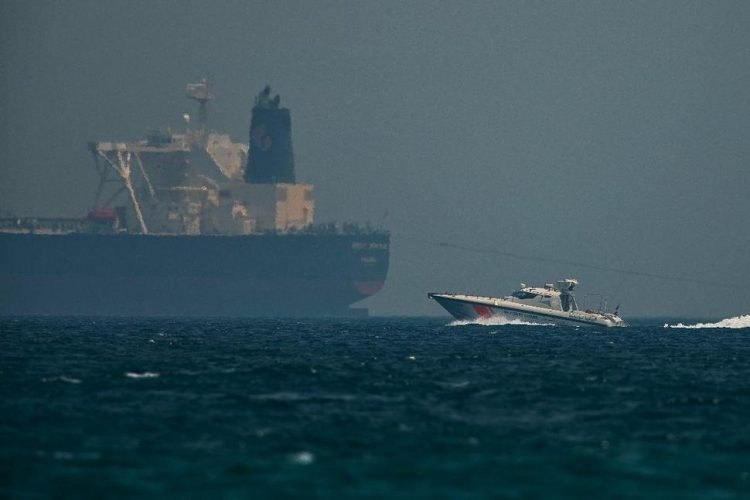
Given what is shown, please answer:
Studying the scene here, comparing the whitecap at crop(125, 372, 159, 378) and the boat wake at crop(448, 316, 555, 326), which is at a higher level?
the boat wake at crop(448, 316, 555, 326)

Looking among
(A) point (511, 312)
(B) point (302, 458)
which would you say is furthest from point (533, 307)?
(B) point (302, 458)

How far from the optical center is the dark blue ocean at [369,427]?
34.8 m

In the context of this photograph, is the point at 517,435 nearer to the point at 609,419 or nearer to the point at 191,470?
the point at 609,419

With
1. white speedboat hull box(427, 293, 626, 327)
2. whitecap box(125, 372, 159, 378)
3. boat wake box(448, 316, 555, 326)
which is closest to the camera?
whitecap box(125, 372, 159, 378)

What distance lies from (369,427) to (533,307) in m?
80.7

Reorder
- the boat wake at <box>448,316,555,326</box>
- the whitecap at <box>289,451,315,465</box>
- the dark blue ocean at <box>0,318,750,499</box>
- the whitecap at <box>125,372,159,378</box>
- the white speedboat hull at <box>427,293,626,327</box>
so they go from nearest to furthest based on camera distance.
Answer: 1. the dark blue ocean at <box>0,318,750,499</box>
2. the whitecap at <box>289,451,315,465</box>
3. the whitecap at <box>125,372,159,378</box>
4. the white speedboat hull at <box>427,293,626,327</box>
5. the boat wake at <box>448,316,555,326</box>

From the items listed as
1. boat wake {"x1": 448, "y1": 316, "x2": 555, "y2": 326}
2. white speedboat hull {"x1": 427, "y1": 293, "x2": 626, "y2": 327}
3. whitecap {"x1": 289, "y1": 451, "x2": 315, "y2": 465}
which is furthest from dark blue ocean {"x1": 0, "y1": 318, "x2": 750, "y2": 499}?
boat wake {"x1": 448, "y1": 316, "x2": 555, "y2": 326}

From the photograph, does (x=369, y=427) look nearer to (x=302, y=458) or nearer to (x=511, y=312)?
(x=302, y=458)

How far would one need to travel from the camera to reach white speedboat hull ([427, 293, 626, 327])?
12356cm

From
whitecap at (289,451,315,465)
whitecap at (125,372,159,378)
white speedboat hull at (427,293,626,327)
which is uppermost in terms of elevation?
white speedboat hull at (427,293,626,327)

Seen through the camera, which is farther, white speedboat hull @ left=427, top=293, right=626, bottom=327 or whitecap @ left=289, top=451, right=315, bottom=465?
white speedboat hull @ left=427, top=293, right=626, bottom=327

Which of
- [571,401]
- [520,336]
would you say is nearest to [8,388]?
[571,401]

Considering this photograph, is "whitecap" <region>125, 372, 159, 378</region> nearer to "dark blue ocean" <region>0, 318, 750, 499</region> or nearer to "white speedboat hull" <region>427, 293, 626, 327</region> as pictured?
"dark blue ocean" <region>0, 318, 750, 499</region>

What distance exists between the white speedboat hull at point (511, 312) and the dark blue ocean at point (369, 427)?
45779mm
